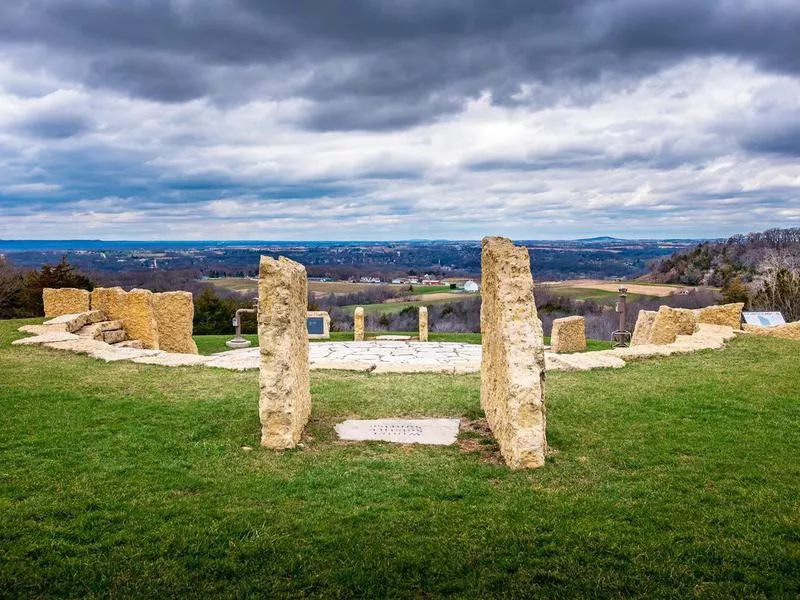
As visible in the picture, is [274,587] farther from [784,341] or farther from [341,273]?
[341,273]

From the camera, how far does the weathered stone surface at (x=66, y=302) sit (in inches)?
705

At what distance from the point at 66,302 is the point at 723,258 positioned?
70345 mm

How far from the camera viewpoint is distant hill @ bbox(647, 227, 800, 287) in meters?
62.0

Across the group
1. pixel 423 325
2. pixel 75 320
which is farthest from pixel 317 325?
pixel 75 320

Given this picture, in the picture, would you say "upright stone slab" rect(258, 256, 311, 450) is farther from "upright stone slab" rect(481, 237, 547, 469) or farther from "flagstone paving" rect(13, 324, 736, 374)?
"flagstone paving" rect(13, 324, 736, 374)

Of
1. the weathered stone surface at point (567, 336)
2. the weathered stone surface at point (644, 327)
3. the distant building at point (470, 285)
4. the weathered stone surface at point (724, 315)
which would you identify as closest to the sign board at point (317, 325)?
the distant building at point (470, 285)

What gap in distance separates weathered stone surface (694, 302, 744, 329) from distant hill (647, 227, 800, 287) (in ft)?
143

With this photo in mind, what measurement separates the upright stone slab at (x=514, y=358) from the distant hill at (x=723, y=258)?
185 ft

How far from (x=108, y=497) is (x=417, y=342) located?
16.0 m

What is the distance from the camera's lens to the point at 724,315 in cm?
1795

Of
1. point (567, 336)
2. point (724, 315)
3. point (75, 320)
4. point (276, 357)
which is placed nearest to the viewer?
point (276, 357)

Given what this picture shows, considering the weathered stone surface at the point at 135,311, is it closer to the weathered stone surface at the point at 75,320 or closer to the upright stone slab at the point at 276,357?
the weathered stone surface at the point at 75,320

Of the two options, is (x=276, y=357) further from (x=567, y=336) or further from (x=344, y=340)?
(x=344, y=340)

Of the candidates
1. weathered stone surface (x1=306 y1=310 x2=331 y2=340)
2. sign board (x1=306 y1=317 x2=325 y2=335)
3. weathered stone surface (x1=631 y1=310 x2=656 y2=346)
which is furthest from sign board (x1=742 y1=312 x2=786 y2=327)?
sign board (x1=306 y1=317 x2=325 y2=335)
